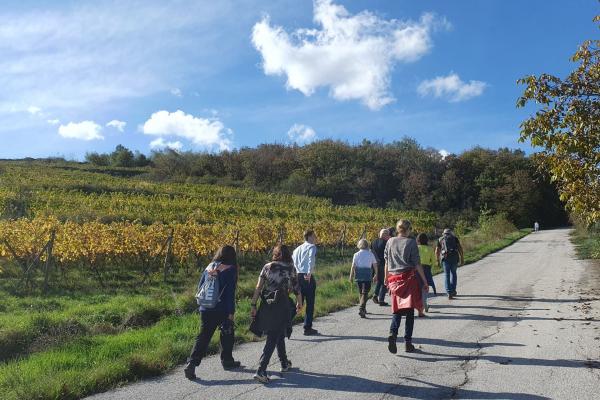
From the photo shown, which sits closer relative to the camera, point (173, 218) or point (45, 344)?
point (45, 344)

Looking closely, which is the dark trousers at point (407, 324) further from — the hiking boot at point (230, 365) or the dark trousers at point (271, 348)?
the hiking boot at point (230, 365)

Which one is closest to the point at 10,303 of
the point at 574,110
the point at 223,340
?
the point at 223,340

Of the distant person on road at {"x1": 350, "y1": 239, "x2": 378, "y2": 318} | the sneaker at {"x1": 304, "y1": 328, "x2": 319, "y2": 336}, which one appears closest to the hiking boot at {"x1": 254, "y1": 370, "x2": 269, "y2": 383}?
the sneaker at {"x1": 304, "y1": 328, "x2": 319, "y2": 336}

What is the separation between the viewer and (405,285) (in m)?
7.02

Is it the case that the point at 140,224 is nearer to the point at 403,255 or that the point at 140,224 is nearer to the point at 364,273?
the point at 364,273

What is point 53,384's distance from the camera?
555cm

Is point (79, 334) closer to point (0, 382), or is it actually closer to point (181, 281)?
point (0, 382)

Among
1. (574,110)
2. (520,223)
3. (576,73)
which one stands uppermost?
(576,73)

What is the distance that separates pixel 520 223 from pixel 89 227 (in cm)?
5700

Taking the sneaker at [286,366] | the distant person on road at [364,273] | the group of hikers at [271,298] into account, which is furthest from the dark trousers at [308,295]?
the sneaker at [286,366]

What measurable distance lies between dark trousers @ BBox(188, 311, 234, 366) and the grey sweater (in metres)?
2.36

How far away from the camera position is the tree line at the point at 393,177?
63.2 m

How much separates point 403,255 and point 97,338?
490 centimetres

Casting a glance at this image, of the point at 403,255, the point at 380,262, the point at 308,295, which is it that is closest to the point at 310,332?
the point at 308,295
